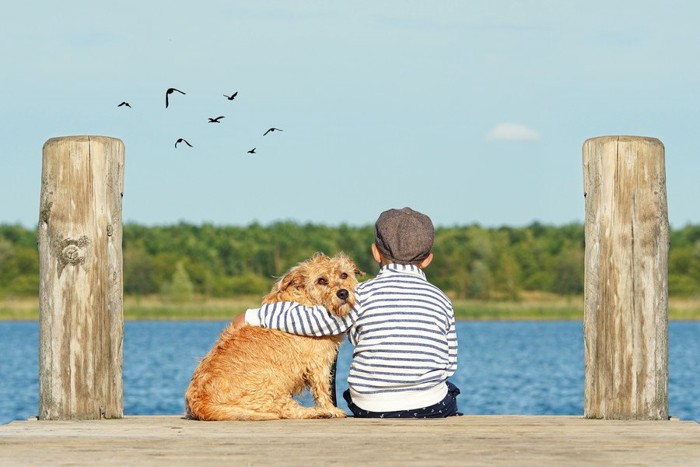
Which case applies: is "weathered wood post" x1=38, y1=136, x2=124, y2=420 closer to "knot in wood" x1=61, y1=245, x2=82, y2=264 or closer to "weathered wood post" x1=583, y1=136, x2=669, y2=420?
"knot in wood" x1=61, y1=245, x2=82, y2=264

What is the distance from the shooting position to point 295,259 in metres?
74.7

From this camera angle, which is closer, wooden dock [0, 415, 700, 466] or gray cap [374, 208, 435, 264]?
wooden dock [0, 415, 700, 466]

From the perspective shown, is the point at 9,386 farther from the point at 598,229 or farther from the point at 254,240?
the point at 254,240

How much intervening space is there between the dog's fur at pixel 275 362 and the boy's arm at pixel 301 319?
53 mm

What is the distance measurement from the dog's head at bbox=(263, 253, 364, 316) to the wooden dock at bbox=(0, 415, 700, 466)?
0.74 metres

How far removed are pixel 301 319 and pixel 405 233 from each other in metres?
0.84

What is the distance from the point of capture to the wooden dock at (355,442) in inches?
226

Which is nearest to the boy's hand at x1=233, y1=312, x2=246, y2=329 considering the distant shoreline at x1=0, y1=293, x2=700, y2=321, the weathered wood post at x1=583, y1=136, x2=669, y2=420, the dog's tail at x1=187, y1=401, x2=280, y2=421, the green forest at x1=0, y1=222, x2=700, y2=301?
the dog's tail at x1=187, y1=401, x2=280, y2=421

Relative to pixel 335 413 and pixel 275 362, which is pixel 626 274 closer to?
pixel 335 413

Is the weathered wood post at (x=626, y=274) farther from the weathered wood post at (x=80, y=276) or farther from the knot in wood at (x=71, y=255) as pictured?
the knot in wood at (x=71, y=255)

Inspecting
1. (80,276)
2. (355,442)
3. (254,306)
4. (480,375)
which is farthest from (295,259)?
(355,442)

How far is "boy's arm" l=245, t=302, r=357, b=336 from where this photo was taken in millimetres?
Answer: 7270

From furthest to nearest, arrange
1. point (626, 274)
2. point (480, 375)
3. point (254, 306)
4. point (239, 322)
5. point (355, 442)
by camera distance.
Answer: point (254, 306) < point (480, 375) < point (626, 274) < point (239, 322) < point (355, 442)

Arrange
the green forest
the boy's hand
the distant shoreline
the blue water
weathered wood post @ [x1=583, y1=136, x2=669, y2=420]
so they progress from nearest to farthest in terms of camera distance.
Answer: the boy's hand, weathered wood post @ [x1=583, y1=136, x2=669, y2=420], the blue water, the distant shoreline, the green forest
